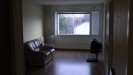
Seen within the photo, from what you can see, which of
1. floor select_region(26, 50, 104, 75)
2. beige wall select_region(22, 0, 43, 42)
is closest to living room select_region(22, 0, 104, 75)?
beige wall select_region(22, 0, 43, 42)

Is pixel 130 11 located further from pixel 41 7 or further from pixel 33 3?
pixel 41 7

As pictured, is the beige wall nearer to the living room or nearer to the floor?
the living room

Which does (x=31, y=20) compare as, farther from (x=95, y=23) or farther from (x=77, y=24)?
(x=95, y=23)

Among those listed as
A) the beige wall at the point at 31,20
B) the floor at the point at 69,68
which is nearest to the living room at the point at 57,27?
the beige wall at the point at 31,20

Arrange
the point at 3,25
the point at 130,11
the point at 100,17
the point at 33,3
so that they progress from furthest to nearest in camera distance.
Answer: the point at 100,17
the point at 33,3
the point at 3,25
the point at 130,11

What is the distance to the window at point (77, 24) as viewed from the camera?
8.98 meters

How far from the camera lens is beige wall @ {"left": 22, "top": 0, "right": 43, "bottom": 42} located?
21.8ft

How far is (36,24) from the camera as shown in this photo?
8023 millimetres

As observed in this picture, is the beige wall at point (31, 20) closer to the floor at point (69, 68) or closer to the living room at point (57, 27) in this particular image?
the living room at point (57, 27)

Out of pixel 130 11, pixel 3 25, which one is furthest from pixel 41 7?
pixel 130 11

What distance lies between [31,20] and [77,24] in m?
2.87

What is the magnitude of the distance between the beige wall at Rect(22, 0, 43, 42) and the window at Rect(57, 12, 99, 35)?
1.21 meters

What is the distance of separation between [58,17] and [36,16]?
1638mm

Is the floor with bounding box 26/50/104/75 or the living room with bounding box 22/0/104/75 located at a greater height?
the living room with bounding box 22/0/104/75
